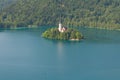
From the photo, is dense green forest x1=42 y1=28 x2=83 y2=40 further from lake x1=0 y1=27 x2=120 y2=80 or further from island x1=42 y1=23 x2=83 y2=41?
lake x1=0 y1=27 x2=120 y2=80

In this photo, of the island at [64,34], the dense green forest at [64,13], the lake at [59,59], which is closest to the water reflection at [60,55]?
the lake at [59,59]

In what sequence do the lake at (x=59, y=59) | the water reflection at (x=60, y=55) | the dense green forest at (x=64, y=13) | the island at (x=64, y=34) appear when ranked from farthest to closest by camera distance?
the dense green forest at (x=64, y=13)
the island at (x=64, y=34)
the water reflection at (x=60, y=55)
the lake at (x=59, y=59)

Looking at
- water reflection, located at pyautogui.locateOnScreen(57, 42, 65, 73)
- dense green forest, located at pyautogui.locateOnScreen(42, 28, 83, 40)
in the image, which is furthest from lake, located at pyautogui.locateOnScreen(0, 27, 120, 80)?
dense green forest, located at pyautogui.locateOnScreen(42, 28, 83, 40)

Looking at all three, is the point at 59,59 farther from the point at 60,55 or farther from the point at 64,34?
the point at 64,34

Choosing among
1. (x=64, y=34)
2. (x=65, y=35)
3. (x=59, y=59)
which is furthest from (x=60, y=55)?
(x=64, y=34)

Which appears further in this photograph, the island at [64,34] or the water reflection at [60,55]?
the island at [64,34]

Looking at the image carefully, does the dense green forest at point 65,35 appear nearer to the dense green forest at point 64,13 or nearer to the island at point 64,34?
the island at point 64,34
